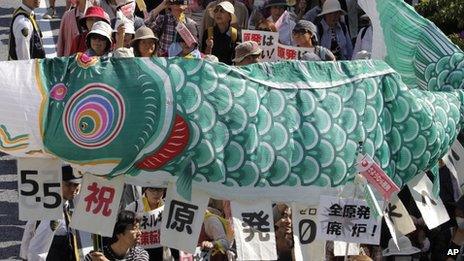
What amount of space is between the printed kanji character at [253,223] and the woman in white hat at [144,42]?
9.98 ft

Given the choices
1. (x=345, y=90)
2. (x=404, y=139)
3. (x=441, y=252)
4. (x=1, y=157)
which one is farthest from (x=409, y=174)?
(x=1, y=157)

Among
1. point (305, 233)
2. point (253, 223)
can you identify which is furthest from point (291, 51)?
point (253, 223)

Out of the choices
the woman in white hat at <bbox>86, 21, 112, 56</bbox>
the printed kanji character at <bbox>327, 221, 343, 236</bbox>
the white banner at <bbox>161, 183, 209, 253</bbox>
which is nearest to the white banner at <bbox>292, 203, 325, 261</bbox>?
the printed kanji character at <bbox>327, 221, 343, 236</bbox>

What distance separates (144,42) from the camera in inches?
440

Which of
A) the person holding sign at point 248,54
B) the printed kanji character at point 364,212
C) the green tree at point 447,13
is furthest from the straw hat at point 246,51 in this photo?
the green tree at point 447,13

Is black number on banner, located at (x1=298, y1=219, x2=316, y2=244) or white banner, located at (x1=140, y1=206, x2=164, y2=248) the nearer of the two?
black number on banner, located at (x1=298, y1=219, x2=316, y2=244)

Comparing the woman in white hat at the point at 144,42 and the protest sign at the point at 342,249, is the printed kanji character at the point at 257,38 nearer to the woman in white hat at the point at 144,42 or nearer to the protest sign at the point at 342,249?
the woman in white hat at the point at 144,42

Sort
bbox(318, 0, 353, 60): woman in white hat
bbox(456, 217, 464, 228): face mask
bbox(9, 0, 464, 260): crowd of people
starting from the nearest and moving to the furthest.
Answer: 1. bbox(9, 0, 464, 260): crowd of people
2. bbox(456, 217, 464, 228): face mask
3. bbox(318, 0, 353, 60): woman in white hat

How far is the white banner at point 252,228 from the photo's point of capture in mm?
8516

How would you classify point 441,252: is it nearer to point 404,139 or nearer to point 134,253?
point 404,139

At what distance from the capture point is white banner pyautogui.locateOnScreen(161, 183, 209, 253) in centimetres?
840

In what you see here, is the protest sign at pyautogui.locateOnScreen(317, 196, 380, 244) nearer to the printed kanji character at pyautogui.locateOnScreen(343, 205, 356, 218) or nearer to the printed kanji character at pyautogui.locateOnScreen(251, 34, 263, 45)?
the printed kanji character at pyautogui.locateOnScreen(343, 205, 356, 218)

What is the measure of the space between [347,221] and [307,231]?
28cm

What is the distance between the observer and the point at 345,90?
8.80m
